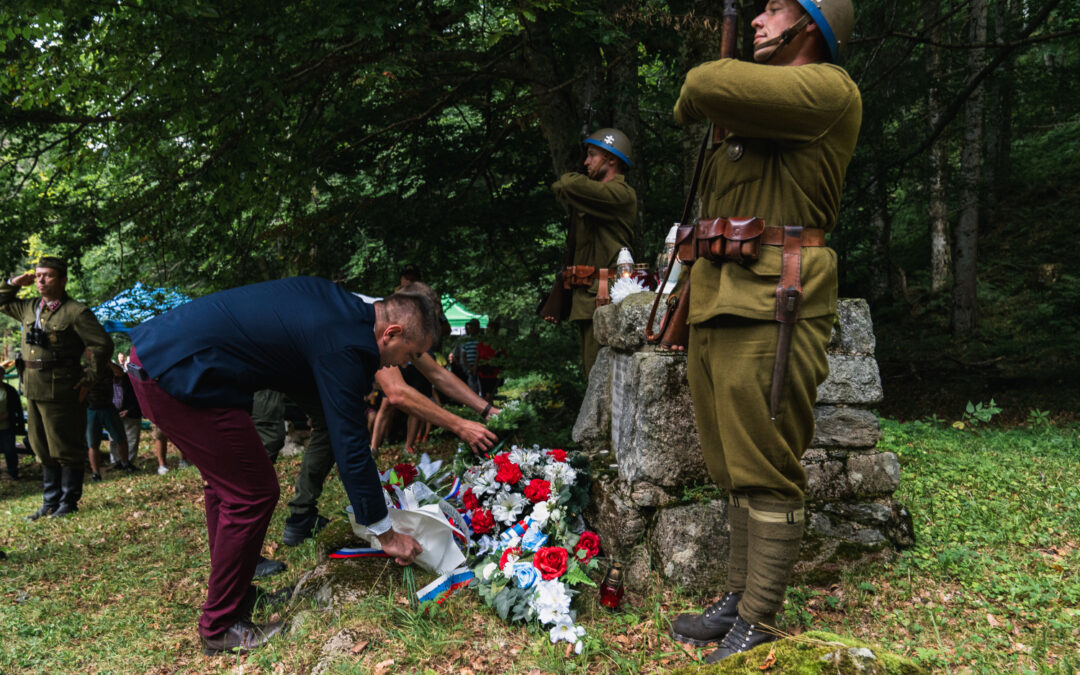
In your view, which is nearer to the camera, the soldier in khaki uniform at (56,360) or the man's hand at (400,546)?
the man's hand at (400,546)

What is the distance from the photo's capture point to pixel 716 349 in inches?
98.5

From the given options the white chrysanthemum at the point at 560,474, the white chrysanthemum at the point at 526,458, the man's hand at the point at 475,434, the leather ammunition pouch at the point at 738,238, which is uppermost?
the leather ammunition pouch at the point at 738,238

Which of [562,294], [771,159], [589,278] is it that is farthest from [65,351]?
[771,159]

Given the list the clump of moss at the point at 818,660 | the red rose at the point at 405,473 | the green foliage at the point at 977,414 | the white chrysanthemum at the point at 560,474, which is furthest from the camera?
the green foliage at the point at 977,414

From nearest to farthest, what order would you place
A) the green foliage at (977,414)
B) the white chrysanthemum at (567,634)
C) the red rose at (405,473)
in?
1. the white chrysanthemum at (567,634)
2. the red rose at (405,473)
3. the green foliage at (977,414)

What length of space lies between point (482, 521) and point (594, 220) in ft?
8.38

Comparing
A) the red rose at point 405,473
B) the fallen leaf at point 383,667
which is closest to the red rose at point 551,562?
the fallen leaf at point 383,667

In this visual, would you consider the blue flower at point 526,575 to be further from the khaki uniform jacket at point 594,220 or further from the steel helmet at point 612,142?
the steel helmet at point 612,142

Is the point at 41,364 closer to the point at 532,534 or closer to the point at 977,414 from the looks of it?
the point at 532,534

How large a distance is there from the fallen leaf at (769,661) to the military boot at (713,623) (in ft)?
2.95

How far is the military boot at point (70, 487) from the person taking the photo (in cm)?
628

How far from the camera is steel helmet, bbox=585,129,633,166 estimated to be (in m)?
5.05

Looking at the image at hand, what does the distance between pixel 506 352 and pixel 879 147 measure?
193 inches

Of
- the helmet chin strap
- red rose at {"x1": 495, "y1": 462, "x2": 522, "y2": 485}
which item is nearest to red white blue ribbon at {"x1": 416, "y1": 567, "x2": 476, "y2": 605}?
red rose at {"x1": 495, "y1": 462, "x2": 522, "y2": 485}
